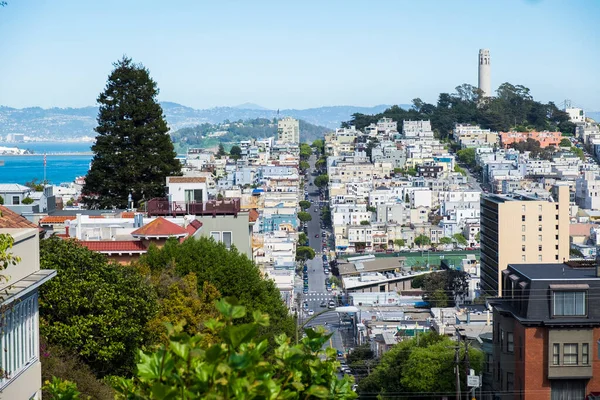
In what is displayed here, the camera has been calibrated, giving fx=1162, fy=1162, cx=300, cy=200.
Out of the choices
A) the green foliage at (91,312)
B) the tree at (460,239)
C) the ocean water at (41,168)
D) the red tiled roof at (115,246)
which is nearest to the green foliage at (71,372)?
the green foliage at (91,312)

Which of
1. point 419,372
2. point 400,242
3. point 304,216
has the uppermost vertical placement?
point 419,372

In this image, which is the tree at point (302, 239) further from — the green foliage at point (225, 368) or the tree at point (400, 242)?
the green foliage at point (225, 368)

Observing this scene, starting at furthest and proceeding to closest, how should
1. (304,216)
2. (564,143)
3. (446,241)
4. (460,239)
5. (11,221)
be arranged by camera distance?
1. (564,143)
2. (304,216)
3. (446,241)
4. (460,239)
5. (11,221)

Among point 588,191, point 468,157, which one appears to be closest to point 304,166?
point 468,157

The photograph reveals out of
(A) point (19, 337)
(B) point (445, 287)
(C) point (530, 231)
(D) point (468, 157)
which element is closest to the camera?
(A) point (19, 337)

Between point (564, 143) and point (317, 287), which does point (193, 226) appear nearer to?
point (317, 287)

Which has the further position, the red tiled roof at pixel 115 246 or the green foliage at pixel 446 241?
the green foliage at pixel 446 241
